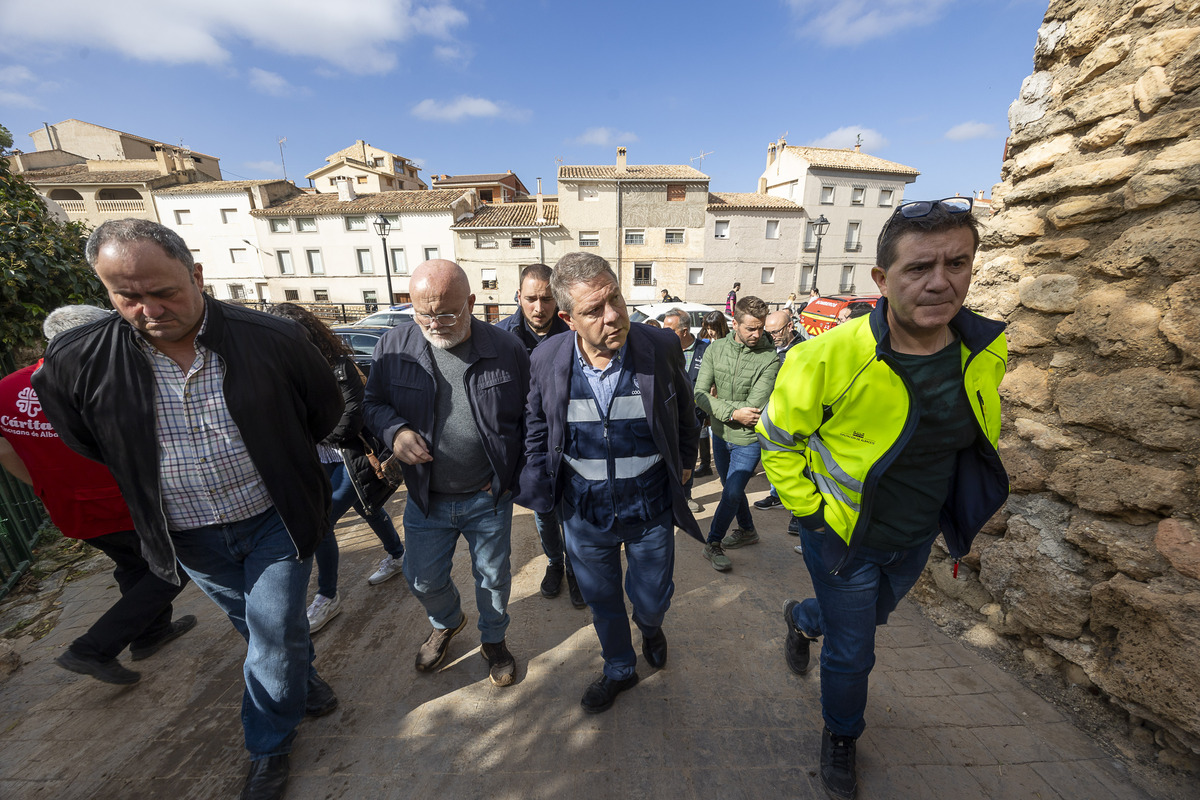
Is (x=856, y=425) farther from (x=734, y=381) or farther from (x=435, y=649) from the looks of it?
(x=435, y=649)

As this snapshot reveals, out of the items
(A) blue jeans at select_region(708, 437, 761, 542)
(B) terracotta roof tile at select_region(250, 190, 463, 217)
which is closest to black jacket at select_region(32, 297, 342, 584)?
(A) blue jeans at select_region(708, 437, 761, 542)

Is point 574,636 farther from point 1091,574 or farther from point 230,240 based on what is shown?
point 230,240

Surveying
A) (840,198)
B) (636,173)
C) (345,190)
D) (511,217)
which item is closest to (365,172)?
(345,190)

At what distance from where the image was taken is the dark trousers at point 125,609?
2.37 m

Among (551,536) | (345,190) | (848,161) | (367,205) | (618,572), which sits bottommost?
(551,536)

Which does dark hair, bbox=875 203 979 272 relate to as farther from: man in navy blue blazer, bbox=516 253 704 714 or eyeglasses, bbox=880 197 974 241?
man in navy blue blazer, bbox=516 253 704 714

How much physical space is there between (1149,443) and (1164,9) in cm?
195

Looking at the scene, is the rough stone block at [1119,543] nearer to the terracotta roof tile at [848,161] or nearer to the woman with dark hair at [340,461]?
the woman with dark hair at [340,461]

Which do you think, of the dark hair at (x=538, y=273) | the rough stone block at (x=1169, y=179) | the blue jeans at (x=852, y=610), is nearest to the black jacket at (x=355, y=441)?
the dark hair at (x=538, y=273)

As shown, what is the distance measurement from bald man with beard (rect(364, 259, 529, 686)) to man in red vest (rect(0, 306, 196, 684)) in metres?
1.04

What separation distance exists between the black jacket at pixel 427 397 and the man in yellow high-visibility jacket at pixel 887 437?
48.3 inches

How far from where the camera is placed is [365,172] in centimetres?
3114

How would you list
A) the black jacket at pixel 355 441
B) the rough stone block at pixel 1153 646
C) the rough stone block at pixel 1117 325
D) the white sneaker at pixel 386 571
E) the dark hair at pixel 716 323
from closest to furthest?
the rough stone block at pixel 1153 646 < the rough stone block at pixel 1117 325 < the black jacket at pixel 355 441 < the white sneaker at pixel 386 571 < the dark hair at pixel 716 323

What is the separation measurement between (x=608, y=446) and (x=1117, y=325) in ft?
7.69
